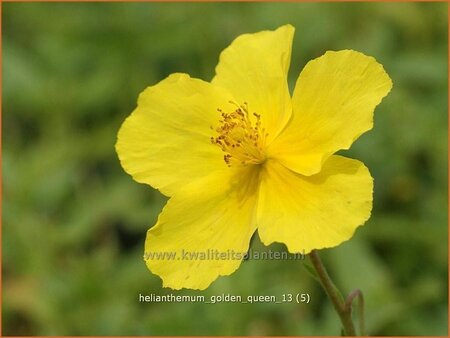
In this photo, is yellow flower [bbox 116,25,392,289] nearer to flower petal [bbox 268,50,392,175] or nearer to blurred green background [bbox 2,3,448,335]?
flower petal [bbox 268,50,392,175]

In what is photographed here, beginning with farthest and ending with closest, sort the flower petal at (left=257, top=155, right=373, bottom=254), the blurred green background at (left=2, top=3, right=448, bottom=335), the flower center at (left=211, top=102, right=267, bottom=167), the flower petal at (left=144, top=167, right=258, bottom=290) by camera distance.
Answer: the blurred green background at (left=2, top=3, right=448, bottom=335) < the flower center at (left=211, top=102, right=267, bottom=167) < the flower petal at (left=144, top=167, right=258, bottom=290) < the flower petal at (left=257, top=155, right=373, bottom=254)

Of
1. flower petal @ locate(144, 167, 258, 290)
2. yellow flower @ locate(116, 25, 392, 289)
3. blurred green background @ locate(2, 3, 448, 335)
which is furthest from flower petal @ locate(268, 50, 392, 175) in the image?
blurred green background @ locate(2, 3, 448, 335)

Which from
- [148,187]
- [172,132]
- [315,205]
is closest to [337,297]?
[315,205]

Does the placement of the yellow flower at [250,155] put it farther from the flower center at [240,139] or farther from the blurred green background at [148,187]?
the blurred green background at [148,187]

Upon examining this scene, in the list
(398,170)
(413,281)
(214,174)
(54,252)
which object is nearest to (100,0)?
(54,252)

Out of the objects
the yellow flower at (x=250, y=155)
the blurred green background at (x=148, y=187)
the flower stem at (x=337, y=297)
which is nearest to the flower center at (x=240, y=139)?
the yellow flower at (x=250, y=155)

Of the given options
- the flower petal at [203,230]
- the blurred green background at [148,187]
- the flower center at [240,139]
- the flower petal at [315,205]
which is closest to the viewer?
the flower petal at [315,205]

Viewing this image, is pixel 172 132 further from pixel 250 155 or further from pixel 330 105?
pixel 330 105

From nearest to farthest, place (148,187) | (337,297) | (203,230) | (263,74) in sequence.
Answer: (337,297)
(203,230)
(263,74)
(148,187)
